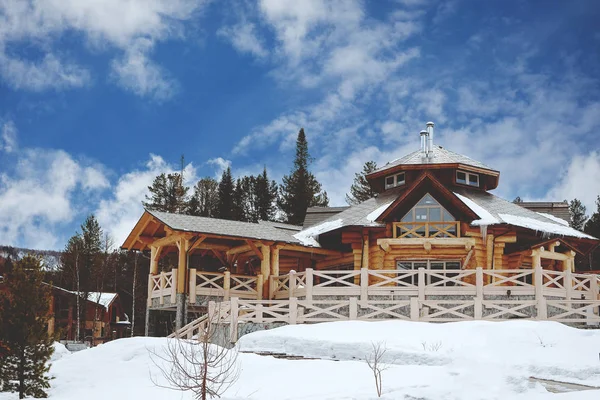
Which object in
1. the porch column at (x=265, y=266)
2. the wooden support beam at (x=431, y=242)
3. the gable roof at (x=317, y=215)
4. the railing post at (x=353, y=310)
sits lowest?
the railing post at (x=353, y=310)

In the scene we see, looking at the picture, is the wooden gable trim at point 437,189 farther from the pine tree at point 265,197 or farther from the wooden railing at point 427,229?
the pine tree at point 265,197

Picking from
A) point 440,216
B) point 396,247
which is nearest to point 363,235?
point 396,247

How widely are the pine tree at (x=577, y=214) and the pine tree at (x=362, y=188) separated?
15.8 meters

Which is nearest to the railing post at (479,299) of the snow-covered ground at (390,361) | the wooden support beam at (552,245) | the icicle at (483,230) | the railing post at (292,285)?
the snow-covered ground at (390,361)

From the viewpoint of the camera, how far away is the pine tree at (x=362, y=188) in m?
56.6

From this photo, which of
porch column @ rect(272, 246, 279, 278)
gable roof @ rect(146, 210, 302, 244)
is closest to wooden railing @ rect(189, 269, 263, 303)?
porch column @ rect(272, 246, 279, 278)

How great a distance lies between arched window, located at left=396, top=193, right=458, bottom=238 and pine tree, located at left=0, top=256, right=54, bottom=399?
14.4 meters

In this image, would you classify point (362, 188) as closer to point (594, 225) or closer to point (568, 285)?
point (594, 225)

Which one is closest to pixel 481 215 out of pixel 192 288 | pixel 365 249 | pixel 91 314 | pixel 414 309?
pixel 365 249

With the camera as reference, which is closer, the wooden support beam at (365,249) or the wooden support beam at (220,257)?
the wooden support beam at (365,249)

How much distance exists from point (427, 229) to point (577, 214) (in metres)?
32.7

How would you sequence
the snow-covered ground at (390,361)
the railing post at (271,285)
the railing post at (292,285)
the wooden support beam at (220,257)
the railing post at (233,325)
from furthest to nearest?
1. the wooden support beam at (220,257)
2. the railing post at (271,285)
3. the railing post at (292,285)
4. the railing post at (233,325)
5. the snow-covered ground at (390,361)

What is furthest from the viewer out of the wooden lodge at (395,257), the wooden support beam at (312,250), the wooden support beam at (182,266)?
the wooden support beam at (312,250)

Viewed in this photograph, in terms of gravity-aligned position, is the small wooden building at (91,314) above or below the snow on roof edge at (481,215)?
below
